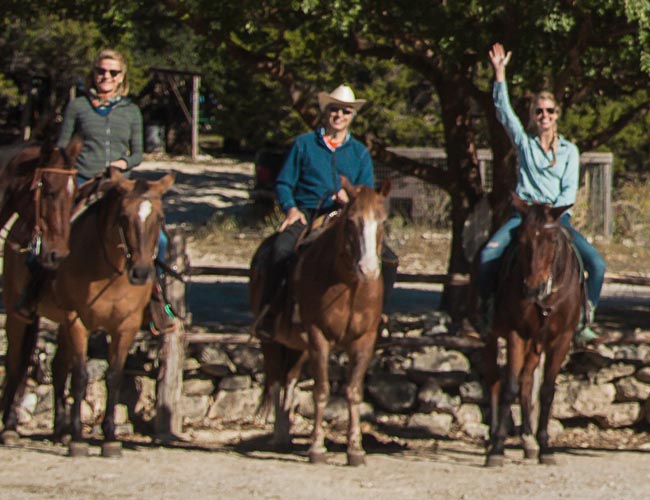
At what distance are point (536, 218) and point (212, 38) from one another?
4.65 meters

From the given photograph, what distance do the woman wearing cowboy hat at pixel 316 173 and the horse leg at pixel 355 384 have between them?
74cm

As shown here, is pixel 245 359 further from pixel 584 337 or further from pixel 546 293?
pixel 546 293

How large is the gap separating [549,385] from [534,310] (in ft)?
2.26

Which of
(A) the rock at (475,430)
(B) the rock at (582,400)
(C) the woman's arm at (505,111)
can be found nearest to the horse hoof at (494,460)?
(A) the rock at (475,430)

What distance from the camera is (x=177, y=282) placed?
34.4 feet

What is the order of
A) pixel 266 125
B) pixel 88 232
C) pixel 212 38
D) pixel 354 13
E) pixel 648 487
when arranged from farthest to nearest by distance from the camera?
pixel 266 125 → pixel 212 38 → pixel 354 13 → pixel 88 232 → pixel 648 487

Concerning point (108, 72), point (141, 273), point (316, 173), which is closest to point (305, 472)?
point (141, 273)

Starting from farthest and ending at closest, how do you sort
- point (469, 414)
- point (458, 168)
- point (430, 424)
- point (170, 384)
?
1. point (458, 168)
2. point (469, 414)
3. point (430, 424)
4. point (170, 384)

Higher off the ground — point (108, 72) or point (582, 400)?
point (108, 72)

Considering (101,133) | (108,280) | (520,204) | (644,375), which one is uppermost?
(101,133)

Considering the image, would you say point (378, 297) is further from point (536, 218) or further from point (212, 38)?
point (212, 38)

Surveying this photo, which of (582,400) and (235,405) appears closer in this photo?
(235,405)

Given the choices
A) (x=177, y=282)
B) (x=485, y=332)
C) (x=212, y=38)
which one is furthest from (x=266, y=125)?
(x=485, y=332)

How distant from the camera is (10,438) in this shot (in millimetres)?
9344
